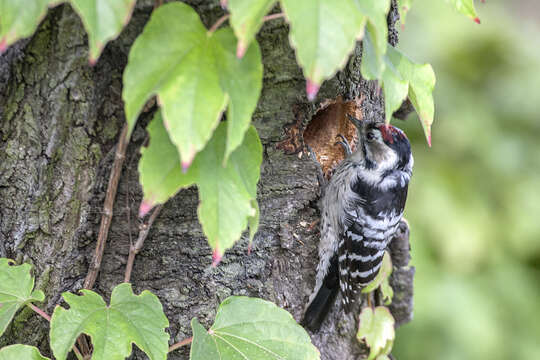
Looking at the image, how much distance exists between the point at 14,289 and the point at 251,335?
1.98 ft

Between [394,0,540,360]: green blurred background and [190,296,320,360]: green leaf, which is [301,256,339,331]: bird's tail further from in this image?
[394,0,540,360]: green blurred background

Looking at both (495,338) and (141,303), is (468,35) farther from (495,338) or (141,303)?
(141,303)

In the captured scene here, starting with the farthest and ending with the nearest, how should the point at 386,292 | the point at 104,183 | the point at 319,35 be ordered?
the point at 386,292
the point at 104,183
the point at 319,35

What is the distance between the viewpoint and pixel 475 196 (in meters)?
4.56

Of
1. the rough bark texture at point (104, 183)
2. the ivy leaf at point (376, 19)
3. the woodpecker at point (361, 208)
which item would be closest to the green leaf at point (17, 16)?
the rough bark texture at point (104, 183)

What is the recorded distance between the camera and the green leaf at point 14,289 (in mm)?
1388

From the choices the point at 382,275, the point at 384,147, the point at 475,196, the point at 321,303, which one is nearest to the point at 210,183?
the point at 321,303

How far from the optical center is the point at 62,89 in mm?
1477

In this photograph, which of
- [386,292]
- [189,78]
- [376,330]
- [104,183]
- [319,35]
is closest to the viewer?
[319,35]

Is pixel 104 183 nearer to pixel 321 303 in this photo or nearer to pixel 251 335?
pixel 251 335

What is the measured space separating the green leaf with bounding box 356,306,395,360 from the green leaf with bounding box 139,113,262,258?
3.90 ft

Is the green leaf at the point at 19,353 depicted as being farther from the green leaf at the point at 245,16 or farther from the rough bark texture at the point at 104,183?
the green leaf at the point at 245,16

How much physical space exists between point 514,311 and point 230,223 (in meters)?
4.11

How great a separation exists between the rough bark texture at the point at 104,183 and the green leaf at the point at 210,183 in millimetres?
381
